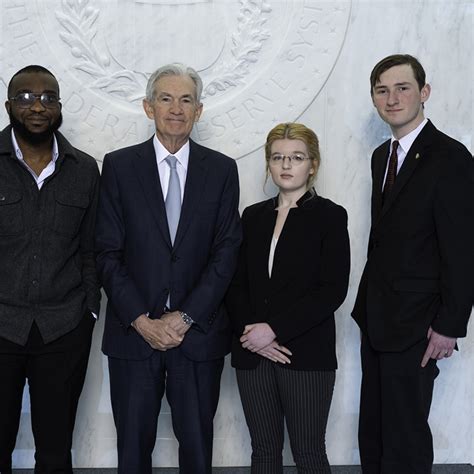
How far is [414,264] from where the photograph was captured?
236cm

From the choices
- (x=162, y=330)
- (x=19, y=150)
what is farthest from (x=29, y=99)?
(x=162, y=330)

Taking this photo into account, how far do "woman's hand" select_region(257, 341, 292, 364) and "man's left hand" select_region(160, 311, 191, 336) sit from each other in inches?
11.2

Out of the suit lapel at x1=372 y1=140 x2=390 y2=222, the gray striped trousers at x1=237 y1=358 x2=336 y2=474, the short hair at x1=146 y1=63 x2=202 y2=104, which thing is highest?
the short hair at x1=146 y1=63 x2=202 y2=104

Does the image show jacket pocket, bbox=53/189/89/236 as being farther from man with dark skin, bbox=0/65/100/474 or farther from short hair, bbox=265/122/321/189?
short hair, bbox=265/122/321/189

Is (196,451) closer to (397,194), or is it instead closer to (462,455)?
(397,194)

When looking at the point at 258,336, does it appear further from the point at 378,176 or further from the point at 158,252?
the point at 378,176

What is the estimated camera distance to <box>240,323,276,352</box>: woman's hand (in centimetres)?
235

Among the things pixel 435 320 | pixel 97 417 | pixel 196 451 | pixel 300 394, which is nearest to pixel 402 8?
pixel 435 320

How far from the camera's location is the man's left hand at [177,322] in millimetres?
2297

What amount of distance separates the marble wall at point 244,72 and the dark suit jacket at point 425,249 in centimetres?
73

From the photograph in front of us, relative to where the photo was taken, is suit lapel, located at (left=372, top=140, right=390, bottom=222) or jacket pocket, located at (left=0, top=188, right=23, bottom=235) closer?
jacket pocket, located at (left=0, top=188, right=23, bottom=235)

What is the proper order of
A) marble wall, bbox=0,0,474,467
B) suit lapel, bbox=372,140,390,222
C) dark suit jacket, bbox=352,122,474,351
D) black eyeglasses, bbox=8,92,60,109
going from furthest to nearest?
marble wall, bbox=0,0,474,467 → suit lapel, bbox=372,140,390,222 → black eyeglasses, bbox=8,92,60,109 → dark suit jacket, bbox=352,122,474,351

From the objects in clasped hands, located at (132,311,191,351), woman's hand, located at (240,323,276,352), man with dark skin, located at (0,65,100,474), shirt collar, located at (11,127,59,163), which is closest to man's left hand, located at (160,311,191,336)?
Answer: clasped hands, located at (132,311,191,351)

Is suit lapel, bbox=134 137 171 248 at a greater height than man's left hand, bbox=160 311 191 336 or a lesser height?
greater
